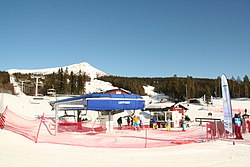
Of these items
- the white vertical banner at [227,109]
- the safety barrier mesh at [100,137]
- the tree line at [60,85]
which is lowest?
the safety barrier mesh at [100,137]

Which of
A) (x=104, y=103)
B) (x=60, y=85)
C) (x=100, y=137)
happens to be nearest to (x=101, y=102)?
(x=104, y=103)

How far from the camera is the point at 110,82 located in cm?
16275

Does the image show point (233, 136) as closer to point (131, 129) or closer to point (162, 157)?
point (162, 157)

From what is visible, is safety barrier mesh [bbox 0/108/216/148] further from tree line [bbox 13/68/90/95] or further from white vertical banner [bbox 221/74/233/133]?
tree line [bbox 13/68/90/95]

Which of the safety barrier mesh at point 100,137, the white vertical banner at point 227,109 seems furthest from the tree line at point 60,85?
the white vertical banner at point 227,109

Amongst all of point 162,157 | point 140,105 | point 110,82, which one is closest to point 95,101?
point 140,105

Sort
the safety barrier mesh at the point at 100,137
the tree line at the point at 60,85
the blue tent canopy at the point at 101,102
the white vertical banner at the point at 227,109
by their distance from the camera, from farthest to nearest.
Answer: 1. the tree line at the point at 60,85
2. the blue tent canopy at the point at 101,102
3. the safety barrier mesh at the point at 100,137
4. the white vertical banner at the point at 227,109

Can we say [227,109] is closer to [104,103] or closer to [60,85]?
[104,103]

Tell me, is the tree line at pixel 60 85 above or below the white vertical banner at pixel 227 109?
above

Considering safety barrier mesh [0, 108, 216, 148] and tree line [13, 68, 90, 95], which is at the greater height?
tree line [13, 68, 90, 95]

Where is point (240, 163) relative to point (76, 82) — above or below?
below

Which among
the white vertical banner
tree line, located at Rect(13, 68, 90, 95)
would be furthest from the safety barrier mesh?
tree line, located at Rect(13, 68, 90, 95)

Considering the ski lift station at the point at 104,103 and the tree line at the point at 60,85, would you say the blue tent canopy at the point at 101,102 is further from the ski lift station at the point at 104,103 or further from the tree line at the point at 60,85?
the tree line at the point at 60,85

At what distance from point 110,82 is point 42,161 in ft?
511
